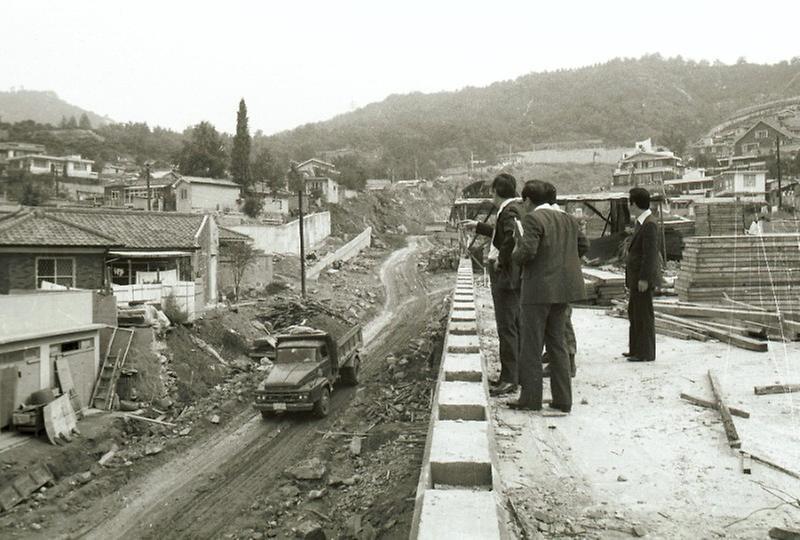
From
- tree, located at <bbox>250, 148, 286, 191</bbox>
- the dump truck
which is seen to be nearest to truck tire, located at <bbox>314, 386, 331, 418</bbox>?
the dump truck

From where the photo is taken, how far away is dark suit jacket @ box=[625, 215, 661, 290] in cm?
609

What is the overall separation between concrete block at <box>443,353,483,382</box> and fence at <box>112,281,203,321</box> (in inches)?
751

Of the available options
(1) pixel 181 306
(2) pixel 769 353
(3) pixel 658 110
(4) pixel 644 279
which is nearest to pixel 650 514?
(4) pixel 644 279

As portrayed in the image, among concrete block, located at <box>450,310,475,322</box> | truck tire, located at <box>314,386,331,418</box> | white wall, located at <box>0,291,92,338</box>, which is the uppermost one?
concrete block, located at <box>450,310,475,322</box>

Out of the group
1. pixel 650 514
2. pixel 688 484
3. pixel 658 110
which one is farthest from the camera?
pixel 658 110

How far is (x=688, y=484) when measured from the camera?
10.5ft

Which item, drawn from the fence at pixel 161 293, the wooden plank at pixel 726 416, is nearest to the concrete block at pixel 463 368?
the wooden plank at pixel 726 416

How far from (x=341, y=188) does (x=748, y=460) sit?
59.0 meters

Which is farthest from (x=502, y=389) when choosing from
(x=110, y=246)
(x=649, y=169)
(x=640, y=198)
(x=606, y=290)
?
(x=649, y=169)

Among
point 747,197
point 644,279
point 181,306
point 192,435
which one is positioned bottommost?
point 192,435

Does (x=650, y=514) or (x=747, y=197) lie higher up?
(x=747, y=197)

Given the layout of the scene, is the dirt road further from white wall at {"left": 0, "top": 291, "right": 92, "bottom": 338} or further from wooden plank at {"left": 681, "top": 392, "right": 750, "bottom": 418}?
wooden plank at {"left": 681, "top": 392, "right": 750, "bottom": 418}

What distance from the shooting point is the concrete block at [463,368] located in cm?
480

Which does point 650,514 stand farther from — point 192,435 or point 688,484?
point 192,435
